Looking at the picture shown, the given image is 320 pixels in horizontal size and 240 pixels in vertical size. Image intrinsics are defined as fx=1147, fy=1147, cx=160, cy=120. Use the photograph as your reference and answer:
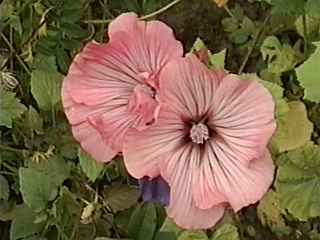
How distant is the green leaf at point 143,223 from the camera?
1350 mm

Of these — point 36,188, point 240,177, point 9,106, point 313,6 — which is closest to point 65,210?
point 36,188

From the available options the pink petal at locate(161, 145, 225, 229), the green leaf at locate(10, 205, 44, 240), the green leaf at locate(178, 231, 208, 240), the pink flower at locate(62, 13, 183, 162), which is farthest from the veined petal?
the green leaf at locate(10, 205, 44, 240)

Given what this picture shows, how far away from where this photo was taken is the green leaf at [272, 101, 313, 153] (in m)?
1.26

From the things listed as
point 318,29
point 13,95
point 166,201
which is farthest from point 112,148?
point 318,29

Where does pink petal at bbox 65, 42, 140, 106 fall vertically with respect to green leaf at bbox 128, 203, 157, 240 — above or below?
above

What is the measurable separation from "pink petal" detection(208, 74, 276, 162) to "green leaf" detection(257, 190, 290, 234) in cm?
24

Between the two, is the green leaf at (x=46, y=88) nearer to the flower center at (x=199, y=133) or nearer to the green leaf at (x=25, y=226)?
the green leaf at (x=25, y=226)

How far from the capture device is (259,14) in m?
1.59

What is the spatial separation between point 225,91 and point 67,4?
0.33m

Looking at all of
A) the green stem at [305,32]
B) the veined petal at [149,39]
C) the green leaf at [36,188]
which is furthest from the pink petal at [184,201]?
the green stem at [305,32]

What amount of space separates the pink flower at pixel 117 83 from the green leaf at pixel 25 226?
0.70 feet

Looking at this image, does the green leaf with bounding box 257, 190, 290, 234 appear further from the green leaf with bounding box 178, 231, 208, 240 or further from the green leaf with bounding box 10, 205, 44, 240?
the green leaf with bounding box 10, 205, 44, 240

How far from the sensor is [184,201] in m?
1.18

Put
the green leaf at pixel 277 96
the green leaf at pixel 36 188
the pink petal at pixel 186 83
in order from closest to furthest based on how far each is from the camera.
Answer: the pink petal at pixel 186 83, the green leaf at pixel 277 96, the green leaf at pixel 36 188
